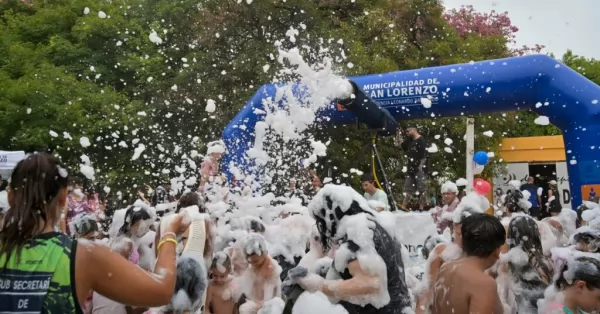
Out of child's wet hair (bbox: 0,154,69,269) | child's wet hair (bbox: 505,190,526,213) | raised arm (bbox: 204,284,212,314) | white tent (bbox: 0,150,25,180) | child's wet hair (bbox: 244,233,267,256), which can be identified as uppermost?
white tent (bbox: 0,150,25,180)

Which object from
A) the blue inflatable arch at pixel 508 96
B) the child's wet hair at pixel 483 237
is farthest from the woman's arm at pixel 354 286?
the blue inflatable arch at pixel 508 96

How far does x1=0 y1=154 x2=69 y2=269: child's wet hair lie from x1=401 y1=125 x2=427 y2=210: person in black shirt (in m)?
6.93

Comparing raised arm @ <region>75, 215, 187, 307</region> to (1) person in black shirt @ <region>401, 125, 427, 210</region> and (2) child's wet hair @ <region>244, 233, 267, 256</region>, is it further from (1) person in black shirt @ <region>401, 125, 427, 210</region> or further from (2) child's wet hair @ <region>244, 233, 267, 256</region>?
(1) person in black shirt @ <region>401, 125, 427, 210</region>

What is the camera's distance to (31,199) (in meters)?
1.93

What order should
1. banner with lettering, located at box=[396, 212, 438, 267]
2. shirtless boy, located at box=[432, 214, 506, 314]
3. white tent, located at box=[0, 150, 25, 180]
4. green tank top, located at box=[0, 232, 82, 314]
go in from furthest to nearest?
white tent, located at box=[0, 150, 25, 180], banner with lettering, located at box=[396, 212, 438, 267], shirtless boy, located at box=[432, 214, 506, 314], green tank top, located at box=[0, 232, 82, 314]

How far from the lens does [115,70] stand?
54.0 ft

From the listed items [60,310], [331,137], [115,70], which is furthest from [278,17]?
[60,310]

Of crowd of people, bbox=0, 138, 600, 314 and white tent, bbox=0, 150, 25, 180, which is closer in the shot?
crowd of people, bbox=0, 138, 600, 314

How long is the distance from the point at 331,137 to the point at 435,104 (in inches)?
215

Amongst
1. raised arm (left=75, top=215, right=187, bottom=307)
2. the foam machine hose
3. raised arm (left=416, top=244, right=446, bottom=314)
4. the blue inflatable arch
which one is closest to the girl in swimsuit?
raised arm (left=416, top=244, right=446, bottom=314)

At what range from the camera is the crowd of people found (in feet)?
6.20

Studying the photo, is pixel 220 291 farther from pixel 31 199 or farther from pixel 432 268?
pixel 31 199

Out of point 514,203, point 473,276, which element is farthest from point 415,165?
point 473,276

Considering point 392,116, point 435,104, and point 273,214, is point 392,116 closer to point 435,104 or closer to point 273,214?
point 435,104
